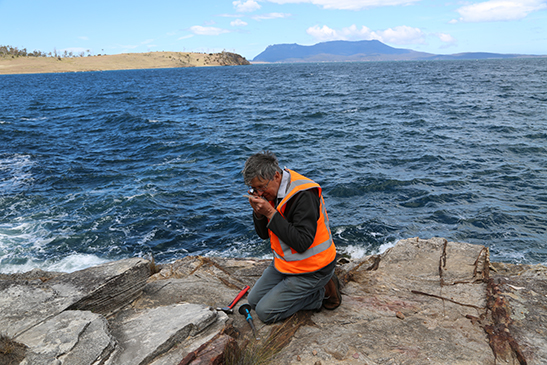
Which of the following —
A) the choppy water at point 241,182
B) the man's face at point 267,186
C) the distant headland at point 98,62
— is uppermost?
the distant headland at point 98,62

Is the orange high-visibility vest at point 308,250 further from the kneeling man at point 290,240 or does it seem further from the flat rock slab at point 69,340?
the flat rock slab at point 69,340

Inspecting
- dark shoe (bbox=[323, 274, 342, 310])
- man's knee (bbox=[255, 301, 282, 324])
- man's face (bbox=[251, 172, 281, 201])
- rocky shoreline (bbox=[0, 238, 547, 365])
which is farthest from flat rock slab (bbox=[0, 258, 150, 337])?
dark shoe (bbox=[323, 274, 342, 310])

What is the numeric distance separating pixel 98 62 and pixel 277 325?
605ft

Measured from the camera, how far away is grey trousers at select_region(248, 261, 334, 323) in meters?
3.86

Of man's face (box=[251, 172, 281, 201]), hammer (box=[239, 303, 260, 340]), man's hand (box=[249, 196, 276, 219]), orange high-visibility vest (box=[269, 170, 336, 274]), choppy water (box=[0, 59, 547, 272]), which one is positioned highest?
man's face (box=[251, 172, 281, 201])

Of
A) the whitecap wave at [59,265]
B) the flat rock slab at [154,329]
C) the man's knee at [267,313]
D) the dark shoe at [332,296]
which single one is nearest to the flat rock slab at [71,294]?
the flat rock slab at [154,329]

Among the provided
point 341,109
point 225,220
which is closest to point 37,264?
point 225,220

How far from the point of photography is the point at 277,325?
390cm

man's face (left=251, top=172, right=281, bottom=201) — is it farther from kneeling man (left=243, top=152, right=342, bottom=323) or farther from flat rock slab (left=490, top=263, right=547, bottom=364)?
flat rock slab (left=490, top=263, right=547, bottom=364)

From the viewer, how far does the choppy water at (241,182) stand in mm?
8938

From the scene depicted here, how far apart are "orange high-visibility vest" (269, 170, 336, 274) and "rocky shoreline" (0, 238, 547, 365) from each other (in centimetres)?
66

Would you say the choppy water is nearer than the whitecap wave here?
No

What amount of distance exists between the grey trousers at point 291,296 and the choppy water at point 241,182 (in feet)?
14.9

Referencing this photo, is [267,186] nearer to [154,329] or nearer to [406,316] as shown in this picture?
[154,329]
